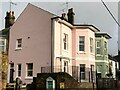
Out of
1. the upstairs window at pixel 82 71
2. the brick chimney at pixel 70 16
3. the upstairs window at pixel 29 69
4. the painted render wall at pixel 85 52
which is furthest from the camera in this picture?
the brick chimney at pixel 70 16

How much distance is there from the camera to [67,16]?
32531 mm

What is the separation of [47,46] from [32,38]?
2182 mm

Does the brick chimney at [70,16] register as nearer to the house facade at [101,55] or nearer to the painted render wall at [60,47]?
the painted render wall at [60,47]

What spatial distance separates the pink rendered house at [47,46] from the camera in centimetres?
2714

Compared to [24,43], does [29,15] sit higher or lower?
higher

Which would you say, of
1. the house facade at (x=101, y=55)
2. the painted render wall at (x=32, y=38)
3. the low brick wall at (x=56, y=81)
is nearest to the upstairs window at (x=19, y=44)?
the painted render wall at (x=32, y=38)

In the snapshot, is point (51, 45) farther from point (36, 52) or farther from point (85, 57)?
point (85, 57)

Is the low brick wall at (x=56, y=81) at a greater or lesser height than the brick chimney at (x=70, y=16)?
lesser

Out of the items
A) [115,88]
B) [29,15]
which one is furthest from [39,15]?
[115,88]

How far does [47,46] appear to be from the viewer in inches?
1071

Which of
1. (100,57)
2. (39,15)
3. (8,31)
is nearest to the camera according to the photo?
(39,15)

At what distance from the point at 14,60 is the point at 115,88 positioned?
1074 centimetres

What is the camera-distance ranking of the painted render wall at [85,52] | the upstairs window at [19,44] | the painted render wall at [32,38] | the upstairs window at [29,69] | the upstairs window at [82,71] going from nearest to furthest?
the painted render wall at [32,38] → the upstairs window at [29,69] → the upstairs window at [19,44] → the upstairs window at [82,71] → the painted render wall at [85,52]

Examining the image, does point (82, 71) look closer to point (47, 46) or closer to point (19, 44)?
point (47, 46)
